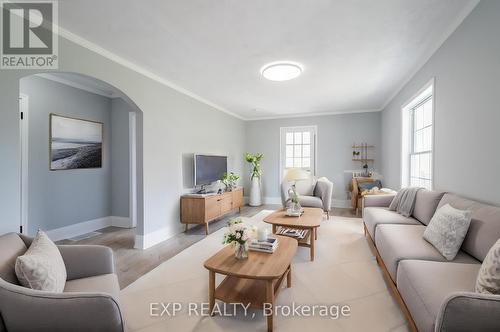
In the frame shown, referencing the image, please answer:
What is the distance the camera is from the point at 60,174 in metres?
3.72

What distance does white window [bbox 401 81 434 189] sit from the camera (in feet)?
10.8

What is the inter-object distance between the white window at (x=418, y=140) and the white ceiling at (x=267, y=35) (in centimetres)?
49

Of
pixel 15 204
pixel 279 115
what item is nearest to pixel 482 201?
pixel 15 204

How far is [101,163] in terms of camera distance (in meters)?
4.37

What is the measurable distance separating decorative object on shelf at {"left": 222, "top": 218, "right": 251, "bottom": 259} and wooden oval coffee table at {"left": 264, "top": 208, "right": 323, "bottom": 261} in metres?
1.21

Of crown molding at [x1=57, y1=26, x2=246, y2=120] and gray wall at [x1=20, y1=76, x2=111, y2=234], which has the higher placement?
crown molding at [x1=57, y1=26, x2=246, y2=120]

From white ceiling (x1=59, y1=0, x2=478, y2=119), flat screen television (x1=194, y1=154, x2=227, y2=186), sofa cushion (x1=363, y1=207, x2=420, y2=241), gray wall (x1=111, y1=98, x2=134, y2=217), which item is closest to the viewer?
white ceiling (x1=59, y1=0, x2=478, y2=119)

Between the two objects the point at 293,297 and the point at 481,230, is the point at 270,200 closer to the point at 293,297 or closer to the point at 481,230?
the point at 293,297

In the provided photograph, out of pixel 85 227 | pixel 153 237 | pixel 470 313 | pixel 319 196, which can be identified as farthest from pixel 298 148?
pixel 470 313

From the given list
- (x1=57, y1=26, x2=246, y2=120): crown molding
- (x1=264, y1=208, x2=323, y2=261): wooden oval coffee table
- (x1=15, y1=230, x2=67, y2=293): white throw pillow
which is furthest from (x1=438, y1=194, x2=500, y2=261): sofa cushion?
(x1=57, y1=26, x2=246, y2=120): crown molding

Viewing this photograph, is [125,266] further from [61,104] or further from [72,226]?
[61,104]

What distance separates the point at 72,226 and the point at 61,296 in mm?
3391

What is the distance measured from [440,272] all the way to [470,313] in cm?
52

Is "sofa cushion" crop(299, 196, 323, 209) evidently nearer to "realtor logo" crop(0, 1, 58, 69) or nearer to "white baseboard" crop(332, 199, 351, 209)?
"white baseboard" crop(332, 199, 351, 209)
